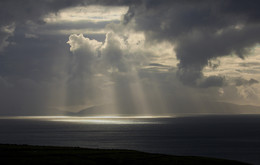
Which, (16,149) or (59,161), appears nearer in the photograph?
(59,161)

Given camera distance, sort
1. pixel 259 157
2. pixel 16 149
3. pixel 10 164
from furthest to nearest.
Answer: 1. pixel 259 157
2. pixel 16 149
3. pixel 10 164

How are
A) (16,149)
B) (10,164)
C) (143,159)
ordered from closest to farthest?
(10,164) → (143,159) → (16,149)

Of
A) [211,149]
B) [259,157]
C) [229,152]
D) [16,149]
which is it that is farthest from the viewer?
[211,149]

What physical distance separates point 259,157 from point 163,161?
53.0 metres

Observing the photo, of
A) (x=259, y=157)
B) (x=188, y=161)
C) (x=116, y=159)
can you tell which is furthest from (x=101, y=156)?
(x=259, y=157)

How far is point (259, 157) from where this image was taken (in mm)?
117812

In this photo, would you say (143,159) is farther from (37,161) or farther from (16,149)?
(16,149)

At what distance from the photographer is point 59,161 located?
77188mm

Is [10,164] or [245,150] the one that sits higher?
[10,164]

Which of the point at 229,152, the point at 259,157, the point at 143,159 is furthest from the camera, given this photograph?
the point at 229,152

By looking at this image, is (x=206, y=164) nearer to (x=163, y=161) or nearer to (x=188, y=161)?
(x=188, y=161)

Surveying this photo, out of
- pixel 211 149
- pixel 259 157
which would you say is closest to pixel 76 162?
pixel 259 157

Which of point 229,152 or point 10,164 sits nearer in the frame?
point 10,164

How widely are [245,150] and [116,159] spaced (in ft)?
254
